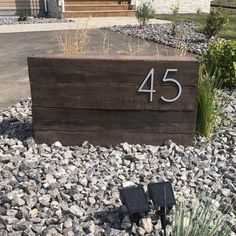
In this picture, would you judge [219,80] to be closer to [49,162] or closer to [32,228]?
[49,162]

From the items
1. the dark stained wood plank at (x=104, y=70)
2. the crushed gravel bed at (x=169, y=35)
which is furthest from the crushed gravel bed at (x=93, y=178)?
the crushed gravel bed at (x=169, y=35)

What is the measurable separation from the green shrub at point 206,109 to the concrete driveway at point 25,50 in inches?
51.3

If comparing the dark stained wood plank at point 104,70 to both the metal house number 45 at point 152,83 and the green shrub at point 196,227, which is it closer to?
the metal house number 45 at point 152,83

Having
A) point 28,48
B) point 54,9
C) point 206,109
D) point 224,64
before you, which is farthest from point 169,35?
point 206,109

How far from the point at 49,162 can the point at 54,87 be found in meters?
0.71

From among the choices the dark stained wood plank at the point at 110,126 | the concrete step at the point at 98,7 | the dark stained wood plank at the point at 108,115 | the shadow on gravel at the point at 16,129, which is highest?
the dark stained wood plank at the point at 108,115

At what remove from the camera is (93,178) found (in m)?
3.58

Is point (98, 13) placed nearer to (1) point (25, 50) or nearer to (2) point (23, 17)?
(2) point (23, 17)

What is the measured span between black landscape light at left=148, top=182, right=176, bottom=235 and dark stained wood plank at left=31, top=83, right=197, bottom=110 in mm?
1269

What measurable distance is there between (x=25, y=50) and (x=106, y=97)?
20.8 feet

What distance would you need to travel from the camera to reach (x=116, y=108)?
13.5 ft

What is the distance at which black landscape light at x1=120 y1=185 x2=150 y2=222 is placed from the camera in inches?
112

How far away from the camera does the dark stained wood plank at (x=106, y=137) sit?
167 inches

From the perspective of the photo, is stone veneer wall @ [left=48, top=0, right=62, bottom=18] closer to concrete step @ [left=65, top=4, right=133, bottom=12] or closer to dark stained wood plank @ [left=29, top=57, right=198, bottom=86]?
concrete step @ [left=65, top=4, right=133, bottom=12]
